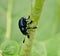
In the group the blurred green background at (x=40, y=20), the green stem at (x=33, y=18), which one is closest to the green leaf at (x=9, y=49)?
the green stem at (x=33, y=18)

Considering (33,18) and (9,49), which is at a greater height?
(33,18)

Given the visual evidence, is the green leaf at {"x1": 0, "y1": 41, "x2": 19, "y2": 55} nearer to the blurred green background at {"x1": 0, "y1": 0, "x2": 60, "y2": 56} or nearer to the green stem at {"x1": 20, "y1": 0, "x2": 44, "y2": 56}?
the green stem at {"x1": 20, "y1": 0, "x2": 44, "y2": 56}

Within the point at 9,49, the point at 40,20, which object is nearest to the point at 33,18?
the point at 9,49

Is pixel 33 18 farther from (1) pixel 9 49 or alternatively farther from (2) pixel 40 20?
(2) pixel 40 20

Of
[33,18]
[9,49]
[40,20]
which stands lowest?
[40,20]

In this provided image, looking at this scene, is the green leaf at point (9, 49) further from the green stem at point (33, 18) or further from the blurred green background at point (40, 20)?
the blurred green background at point (40, 20)

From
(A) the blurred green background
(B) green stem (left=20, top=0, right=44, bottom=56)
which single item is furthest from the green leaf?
(A) the blurred green background

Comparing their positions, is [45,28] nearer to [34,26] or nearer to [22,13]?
[22,13]

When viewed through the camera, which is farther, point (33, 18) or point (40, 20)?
point (40, 20)

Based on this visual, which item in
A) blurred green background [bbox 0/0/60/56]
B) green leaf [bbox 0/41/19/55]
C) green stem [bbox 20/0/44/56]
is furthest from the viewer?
blurred green background [bbox 0/0/60/56]

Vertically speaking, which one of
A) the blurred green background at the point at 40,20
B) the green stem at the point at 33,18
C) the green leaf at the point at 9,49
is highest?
the green stem at the point at 33,18

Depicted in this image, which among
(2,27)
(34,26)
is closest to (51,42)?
(2,27)
